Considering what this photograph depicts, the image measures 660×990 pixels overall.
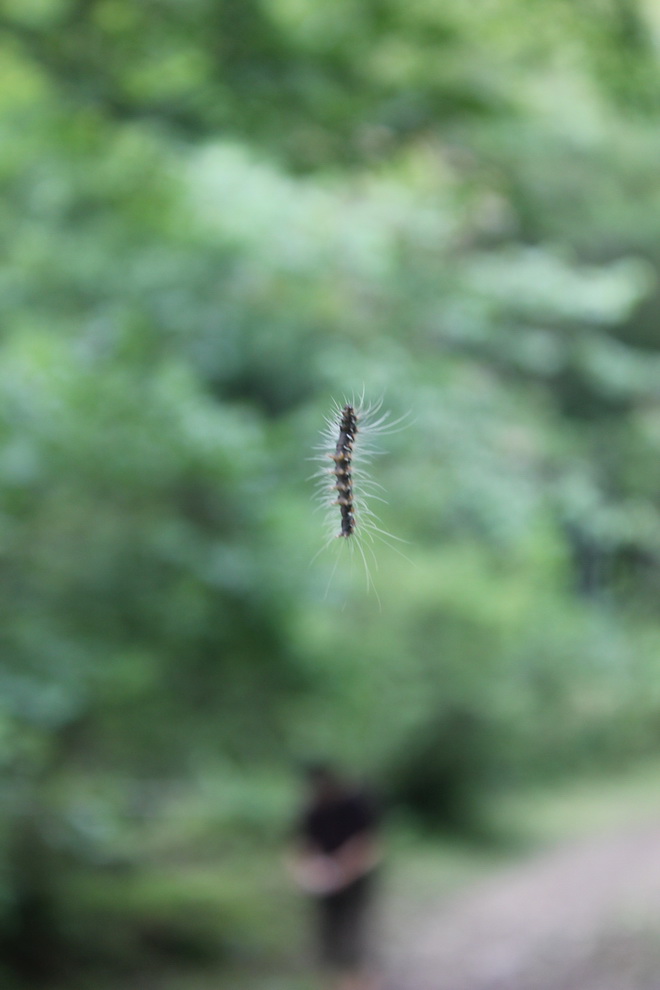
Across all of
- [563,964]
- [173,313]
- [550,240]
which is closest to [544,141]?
[550,240]

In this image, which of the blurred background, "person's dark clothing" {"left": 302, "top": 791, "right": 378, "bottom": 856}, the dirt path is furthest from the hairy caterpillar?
the dirt path

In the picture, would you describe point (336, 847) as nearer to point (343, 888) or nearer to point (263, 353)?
point (343, 888)

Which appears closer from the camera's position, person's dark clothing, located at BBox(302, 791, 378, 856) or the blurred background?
the blurred background

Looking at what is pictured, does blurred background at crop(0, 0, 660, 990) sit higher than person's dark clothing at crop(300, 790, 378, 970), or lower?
higher

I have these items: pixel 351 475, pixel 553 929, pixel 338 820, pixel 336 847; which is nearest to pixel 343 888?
pixel 336 847

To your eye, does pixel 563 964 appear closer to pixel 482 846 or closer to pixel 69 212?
pixel 482 846

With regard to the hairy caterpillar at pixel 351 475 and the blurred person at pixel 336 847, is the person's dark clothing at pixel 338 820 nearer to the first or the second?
the blurred person at pixel 336 847

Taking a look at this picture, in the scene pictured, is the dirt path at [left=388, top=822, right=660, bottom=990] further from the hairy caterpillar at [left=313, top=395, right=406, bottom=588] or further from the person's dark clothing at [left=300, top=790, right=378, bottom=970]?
the hairy caterpillar at [left=313, top=395, right=406, bottom=588]
